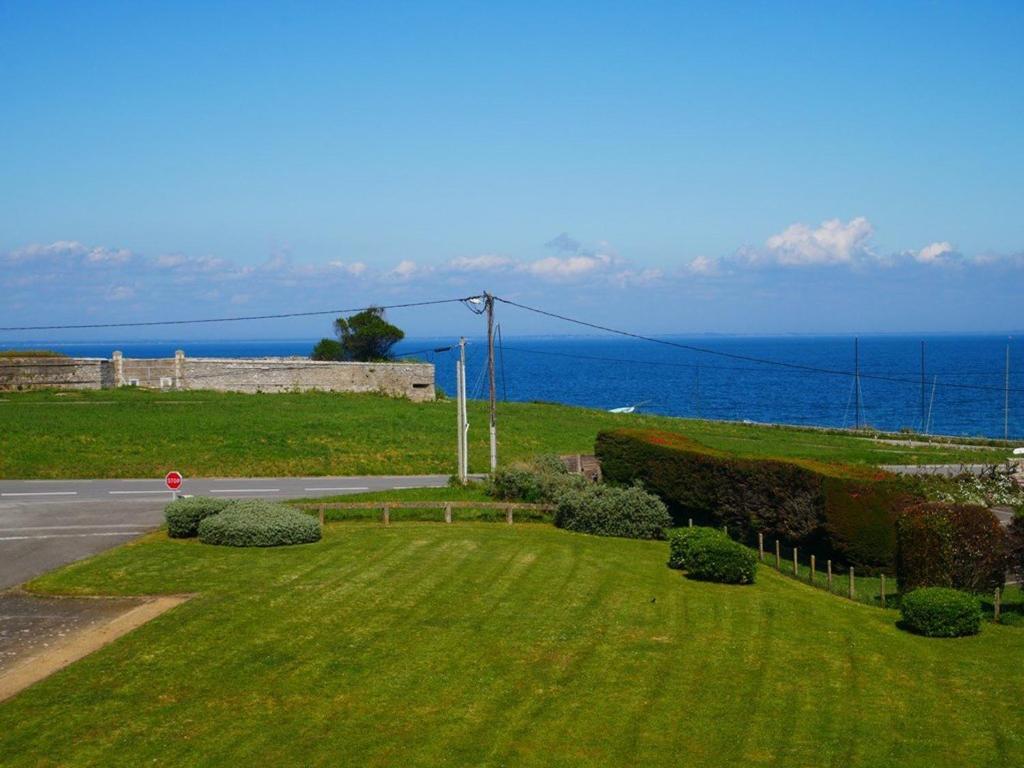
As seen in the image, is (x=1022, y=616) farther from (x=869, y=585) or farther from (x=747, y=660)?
(x=747, y=660)

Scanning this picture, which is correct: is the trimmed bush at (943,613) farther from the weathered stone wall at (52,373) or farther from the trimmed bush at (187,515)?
the weathered stone wall at (52,373)

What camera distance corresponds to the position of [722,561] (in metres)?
24.1

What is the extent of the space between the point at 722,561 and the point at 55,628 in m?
14.5

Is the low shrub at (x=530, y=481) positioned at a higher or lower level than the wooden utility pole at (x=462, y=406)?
lower

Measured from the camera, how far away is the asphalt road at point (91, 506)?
27.6 m

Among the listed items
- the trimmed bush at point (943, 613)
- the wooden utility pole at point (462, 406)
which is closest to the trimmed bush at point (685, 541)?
the trimmed bush at point (943, 613)

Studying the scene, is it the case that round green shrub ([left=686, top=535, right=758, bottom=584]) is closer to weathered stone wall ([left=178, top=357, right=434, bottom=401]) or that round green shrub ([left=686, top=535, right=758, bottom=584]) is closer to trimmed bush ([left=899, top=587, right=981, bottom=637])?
trimmed bush ([left=899, top=587, right=981, bottom=637])

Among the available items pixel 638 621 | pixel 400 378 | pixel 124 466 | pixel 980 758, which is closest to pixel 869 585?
pixel 638 621

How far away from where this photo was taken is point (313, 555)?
87.4 ft

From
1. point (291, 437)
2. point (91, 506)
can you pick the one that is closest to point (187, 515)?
point (91, 506)

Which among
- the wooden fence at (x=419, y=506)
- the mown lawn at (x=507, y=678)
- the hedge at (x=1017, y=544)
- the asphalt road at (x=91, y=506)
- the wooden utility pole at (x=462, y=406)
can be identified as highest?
the wooden utility pole at (x=462, y=406)

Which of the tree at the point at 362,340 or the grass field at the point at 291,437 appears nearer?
the grass field at the point at 291,437

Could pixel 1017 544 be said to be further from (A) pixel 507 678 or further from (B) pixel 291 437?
(B) pixel 291 437

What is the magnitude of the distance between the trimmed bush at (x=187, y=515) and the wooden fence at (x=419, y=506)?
3036 mm
